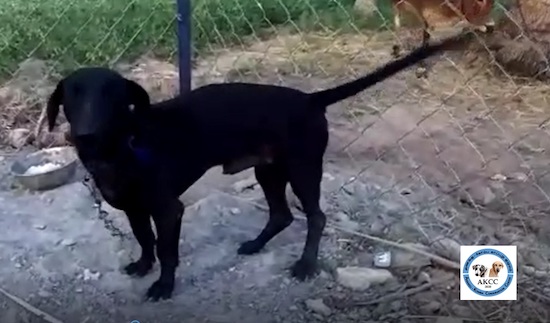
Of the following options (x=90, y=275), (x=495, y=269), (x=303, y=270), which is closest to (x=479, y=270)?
(x=495, y=269)

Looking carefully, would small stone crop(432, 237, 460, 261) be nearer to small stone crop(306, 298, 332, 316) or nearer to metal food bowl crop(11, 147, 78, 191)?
small stone crop(306, 298, 332, 316)

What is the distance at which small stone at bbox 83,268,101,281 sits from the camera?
1291 mm

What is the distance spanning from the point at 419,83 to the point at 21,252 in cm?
64

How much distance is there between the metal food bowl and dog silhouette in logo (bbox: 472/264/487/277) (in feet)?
2.28

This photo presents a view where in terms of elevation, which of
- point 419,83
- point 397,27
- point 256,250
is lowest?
point 256,250

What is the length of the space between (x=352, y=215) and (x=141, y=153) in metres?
0.36

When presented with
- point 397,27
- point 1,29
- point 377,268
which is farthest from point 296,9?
point 1,29

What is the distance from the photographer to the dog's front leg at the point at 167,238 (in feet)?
4.14

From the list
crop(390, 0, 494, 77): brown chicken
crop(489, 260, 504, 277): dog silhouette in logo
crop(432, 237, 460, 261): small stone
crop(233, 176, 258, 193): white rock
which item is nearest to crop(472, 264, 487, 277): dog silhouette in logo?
crop(489, 260, 504, 277): dog silhouette in logo

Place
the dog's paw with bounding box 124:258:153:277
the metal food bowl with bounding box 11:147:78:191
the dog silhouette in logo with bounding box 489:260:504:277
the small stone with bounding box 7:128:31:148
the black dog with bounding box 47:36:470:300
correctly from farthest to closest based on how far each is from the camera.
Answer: the small stone with bounding box 7:128:31:148, the metal food bowl with bounding box 11:147:78:191, the dog's paw with bounding box 124:258:153:277, the black dog with bounding box 47:36:470:300, the dog silhouette in logo with bounding box 489:260:504:277

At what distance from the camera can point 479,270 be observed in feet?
3.60

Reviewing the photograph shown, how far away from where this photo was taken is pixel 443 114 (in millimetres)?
1630

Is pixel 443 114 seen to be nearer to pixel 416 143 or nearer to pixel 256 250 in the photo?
pixel 416 143

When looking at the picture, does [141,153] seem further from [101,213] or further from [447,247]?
[447,247]
